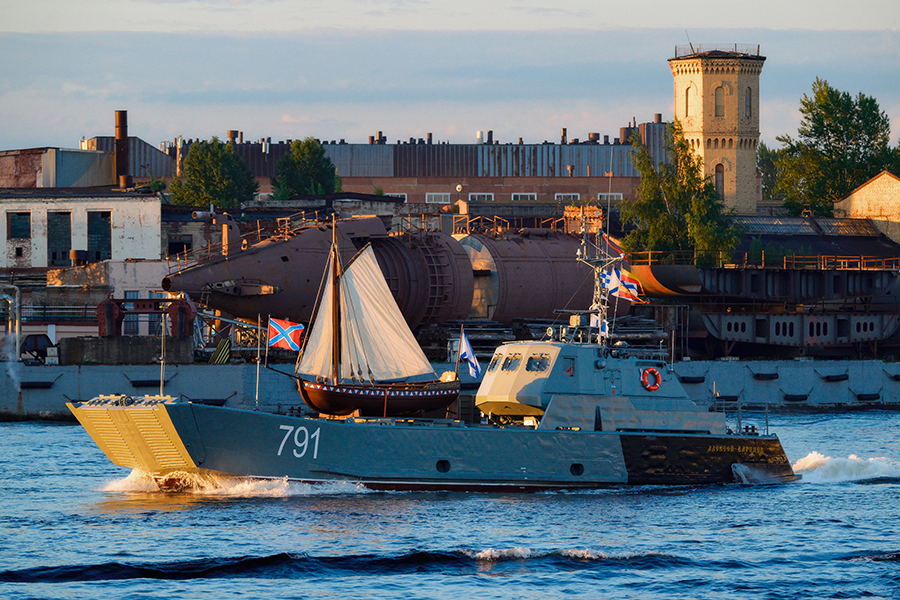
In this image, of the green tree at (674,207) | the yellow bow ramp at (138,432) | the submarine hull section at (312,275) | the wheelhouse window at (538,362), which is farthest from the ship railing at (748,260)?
the yellow bow ramp at (138,432)

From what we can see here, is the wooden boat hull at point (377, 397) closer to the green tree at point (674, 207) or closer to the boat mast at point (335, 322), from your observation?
the boat mast at point (335, 322)

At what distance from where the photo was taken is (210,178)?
342ft

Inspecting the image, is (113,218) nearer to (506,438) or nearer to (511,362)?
(511,362)

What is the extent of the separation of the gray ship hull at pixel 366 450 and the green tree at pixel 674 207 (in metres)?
50.6

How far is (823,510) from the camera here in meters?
30.0

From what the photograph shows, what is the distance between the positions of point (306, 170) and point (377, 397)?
263ft

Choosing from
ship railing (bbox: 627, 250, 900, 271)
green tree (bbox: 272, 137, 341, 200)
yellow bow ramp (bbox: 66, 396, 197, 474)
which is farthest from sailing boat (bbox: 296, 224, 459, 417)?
green tree (bbox: 272, 137, 341, 200)

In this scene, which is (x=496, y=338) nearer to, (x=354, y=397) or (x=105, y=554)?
(x=354, y=397)

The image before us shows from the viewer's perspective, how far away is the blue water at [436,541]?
72.1 ft

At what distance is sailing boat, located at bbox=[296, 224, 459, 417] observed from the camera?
105 feet

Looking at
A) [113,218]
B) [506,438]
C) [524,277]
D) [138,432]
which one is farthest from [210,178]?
[506,438]

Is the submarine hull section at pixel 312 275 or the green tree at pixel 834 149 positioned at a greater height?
the green tree at pixel 834 149

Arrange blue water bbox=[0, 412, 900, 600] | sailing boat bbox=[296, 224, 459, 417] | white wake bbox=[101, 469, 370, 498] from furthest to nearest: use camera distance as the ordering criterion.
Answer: sailing boat bbox=[296, 224, 459, 417], white wake bbox=[101, 469, 370, 498], blue water bbox=[0, 412, 900, 600]

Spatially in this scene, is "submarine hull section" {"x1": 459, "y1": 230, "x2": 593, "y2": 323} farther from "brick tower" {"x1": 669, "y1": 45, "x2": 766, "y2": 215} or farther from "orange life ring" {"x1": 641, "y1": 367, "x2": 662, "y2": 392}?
"brick tower" {"x1": 669, "y1": 45, "x2": 766, "y2": 215}
